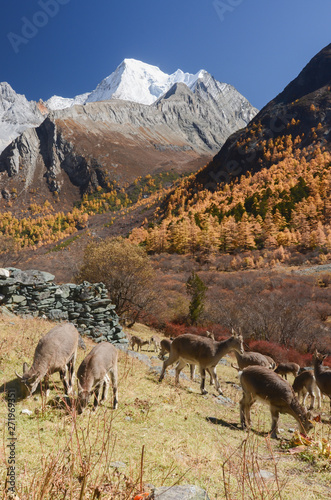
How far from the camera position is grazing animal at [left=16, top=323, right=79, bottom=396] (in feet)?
20.0

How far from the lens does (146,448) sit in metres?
4.85

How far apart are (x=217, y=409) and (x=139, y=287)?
55.2 feet

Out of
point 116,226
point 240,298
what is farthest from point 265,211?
point 116,226

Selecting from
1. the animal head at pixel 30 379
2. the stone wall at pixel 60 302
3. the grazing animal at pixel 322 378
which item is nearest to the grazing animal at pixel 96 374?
the animal head at pixel 30 379

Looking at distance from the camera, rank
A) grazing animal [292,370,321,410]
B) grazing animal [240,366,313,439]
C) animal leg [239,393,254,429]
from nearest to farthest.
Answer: grazing animal [240,366,313,439], animal leg [239,393,254,429], grazing animal [292,370,321,410]

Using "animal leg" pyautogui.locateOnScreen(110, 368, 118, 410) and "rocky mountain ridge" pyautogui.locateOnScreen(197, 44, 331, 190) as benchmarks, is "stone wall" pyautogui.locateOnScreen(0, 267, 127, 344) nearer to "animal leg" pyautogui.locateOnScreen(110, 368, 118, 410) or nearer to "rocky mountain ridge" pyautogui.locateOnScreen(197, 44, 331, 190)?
"animal leg" pyautogui.locateOnScreen(110, 368, 118, 410)

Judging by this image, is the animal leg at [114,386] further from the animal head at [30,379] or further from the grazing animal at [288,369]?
the grazing animal at [288,369]

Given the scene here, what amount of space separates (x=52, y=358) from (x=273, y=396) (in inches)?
202

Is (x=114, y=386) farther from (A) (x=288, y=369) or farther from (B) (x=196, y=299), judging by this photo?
(B) (x=196, y=299)

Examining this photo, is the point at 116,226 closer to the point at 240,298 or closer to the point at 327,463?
the point at 240,298

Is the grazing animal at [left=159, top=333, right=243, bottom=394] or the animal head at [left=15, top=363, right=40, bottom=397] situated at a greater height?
the animal head at [left=15, top=363, right=40, bottom=397]

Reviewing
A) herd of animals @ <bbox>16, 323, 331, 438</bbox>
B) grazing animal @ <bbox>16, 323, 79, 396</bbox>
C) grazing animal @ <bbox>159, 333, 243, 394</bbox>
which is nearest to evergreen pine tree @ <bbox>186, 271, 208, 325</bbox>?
grazing animal @ <bbox>159, 333, 243, 394</bbox>

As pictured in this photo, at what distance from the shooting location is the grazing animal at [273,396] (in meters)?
6.27

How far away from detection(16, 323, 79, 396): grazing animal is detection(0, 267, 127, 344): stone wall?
8.07m
